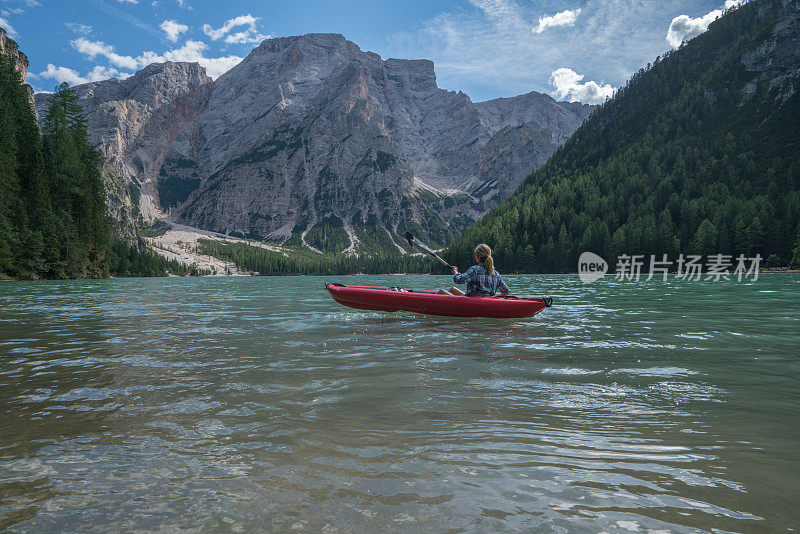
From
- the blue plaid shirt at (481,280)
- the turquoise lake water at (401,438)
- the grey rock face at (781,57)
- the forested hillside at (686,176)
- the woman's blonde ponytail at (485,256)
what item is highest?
the grey rock face at (781,57)

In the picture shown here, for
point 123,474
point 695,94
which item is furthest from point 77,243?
point 695,94

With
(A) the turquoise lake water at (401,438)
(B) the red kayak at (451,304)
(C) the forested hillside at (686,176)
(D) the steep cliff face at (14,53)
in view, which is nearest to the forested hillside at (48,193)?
(D) the steep cliff face at (14,53)

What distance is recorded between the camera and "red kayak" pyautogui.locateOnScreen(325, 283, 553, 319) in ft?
48.7

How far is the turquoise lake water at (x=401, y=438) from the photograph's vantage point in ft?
9.84

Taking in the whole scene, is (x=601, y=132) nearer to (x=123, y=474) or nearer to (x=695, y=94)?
(x=695, y=94)

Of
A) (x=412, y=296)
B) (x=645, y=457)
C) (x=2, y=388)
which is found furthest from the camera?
(x=412, y=296)

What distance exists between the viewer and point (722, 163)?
139m

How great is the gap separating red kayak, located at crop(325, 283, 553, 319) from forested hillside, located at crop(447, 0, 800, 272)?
4056 inches

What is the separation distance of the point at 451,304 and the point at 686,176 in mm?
154554

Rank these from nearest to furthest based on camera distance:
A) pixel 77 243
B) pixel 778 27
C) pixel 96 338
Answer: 1. pixel 96 338
2. pixel 77 243
3. pixel 778 27

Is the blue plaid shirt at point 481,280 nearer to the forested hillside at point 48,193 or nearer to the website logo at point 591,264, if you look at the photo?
the forested hillside at point 48,193

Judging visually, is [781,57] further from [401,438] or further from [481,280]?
[401,438]

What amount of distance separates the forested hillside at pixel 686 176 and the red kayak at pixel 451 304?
10301cm

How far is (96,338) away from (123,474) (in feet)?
33.8
